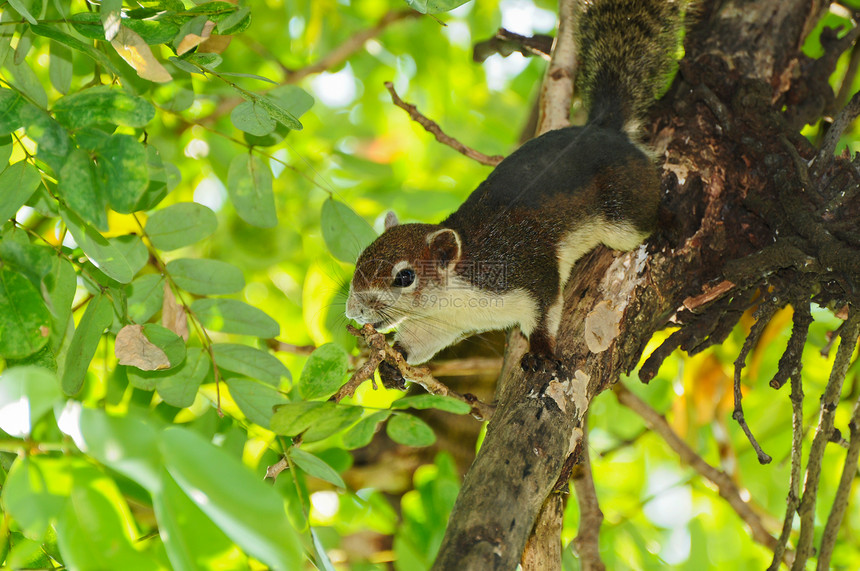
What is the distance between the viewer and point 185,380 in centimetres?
232

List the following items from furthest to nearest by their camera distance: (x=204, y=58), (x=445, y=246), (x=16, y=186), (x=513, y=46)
Answer: (x=513, y=46) → (x=445, y=246) → (x=204, y=58) → (x=16, y=186)

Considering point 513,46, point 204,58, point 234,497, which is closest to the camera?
point 234,497

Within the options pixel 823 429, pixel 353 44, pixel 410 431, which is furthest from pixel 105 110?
pixel 353 44

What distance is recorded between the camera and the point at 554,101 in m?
3.31

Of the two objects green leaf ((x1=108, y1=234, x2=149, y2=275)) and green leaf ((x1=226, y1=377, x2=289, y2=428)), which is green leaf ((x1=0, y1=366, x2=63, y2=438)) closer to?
green leaf ((x1=108, y1=234, x2=149, y2=275))

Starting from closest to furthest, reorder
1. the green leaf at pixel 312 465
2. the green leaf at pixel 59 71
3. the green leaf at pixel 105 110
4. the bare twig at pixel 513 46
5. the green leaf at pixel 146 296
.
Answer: the green leaf at pixel 105 110, the green leaf at pixel 312 465, the green leaf at pixel 59 71, the green leaf at pixel 146 296, the bare twig at pixel 513 46

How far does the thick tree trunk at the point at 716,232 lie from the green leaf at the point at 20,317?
1147 mm

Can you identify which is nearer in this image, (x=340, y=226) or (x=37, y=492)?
(x=37, y=492)

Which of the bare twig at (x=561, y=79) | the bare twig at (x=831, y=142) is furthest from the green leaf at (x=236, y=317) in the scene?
the bare twig at (x=831, y=142)

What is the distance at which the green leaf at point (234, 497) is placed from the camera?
99 centimetres

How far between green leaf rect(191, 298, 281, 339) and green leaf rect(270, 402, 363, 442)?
0.40 metres

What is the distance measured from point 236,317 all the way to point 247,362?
162mm

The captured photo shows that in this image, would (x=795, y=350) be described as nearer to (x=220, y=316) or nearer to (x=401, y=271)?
(x=401, y=271)

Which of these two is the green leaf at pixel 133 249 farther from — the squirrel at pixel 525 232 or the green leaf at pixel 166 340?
the squirrel at pixel 525 232
